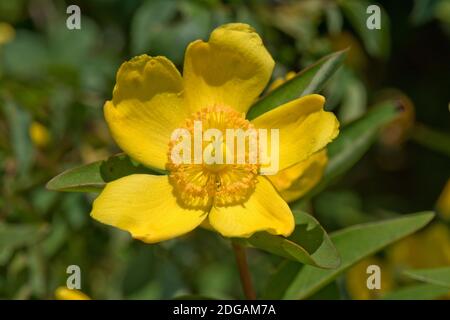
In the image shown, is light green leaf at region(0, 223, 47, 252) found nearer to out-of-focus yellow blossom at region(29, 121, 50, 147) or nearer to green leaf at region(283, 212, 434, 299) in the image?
out-of-focus yellow blossom at region(29, 121, 50, 147)

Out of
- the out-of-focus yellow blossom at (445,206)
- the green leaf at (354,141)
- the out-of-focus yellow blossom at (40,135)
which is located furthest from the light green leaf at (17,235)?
the out-of-focus yellow blossom at (445,206)

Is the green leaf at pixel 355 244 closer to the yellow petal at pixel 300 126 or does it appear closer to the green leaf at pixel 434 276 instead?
the green leaf at pixel 434 276

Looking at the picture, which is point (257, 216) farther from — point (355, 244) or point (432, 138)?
point (432, 138)

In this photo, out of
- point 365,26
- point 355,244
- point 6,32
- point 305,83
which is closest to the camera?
point 305,83

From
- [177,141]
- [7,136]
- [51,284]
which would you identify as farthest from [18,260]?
[177,141]

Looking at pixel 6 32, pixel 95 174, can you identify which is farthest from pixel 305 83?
pixel 6 32

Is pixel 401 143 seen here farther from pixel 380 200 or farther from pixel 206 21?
pixel 206 21

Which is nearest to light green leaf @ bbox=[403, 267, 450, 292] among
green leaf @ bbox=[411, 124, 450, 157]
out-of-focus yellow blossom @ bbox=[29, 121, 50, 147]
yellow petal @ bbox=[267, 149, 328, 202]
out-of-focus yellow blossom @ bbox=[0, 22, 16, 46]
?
yellow petal @ bbox=[267, 149, 328, 202]
